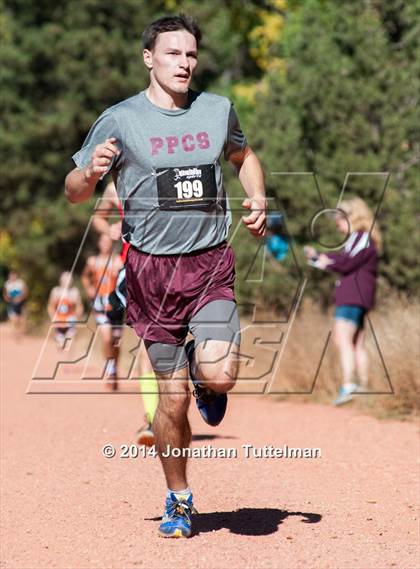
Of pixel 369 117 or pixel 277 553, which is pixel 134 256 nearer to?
pixel 277 553

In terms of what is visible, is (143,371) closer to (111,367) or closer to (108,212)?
(108,212)

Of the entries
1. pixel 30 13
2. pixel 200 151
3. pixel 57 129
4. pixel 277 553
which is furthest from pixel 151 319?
pixel 30 13

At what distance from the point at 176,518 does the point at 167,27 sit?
95.6 inches

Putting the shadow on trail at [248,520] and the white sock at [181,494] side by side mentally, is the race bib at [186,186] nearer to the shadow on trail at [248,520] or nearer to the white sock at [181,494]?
the white sock at [181,494]

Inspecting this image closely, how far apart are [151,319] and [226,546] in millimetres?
1161

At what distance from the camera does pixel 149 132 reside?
5586mm

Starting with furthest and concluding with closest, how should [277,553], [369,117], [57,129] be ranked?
[57,129] → [369,117] → [277,553]

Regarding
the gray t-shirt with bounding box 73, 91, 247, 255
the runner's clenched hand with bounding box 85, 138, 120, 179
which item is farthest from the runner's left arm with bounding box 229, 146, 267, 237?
the runner's clenched hand with bounding box 85, 138, 120, 179

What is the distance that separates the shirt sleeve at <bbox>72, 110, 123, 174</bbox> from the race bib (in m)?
0.22

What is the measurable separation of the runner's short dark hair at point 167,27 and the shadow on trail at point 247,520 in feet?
8.09

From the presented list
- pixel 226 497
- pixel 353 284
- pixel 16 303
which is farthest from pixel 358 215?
pixel 16 303

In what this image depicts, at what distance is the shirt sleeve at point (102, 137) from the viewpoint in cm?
558

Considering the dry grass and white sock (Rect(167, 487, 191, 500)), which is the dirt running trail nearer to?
white sock (Rect(167, 487, 191, 500))

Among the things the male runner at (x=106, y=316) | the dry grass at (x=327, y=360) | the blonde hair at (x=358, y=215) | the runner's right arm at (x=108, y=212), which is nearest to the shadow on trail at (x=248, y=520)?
the runner's right arm at (x=108, y=212)
